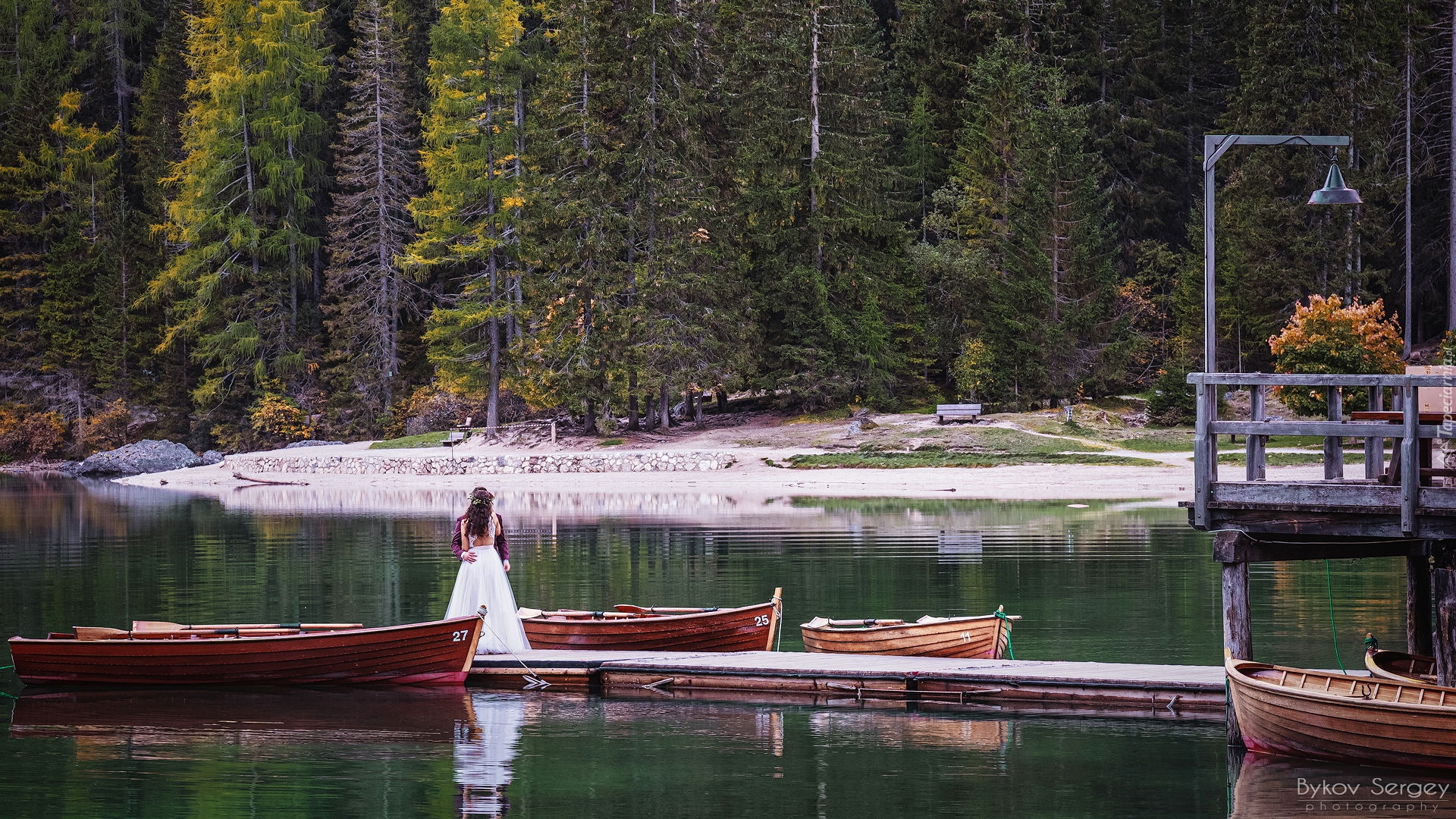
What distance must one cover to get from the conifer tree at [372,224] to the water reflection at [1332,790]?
5363 cm

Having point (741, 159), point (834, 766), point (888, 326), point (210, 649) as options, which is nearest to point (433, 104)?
point (741, 159)

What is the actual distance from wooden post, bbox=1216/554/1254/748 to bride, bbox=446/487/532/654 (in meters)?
7.10

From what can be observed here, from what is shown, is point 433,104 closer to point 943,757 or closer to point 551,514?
point 551,514

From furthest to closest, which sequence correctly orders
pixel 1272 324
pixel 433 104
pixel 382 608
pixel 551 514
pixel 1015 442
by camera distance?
1. pixel 433 104
2. pixel 1272 324
3. pixel 1015 442
4. pixel 551 514
5. pixel 382 608

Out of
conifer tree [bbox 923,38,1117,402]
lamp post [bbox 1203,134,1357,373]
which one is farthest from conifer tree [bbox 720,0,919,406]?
lamp post [bbox 1203,134,1357,373]

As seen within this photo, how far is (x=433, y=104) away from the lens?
201 feet

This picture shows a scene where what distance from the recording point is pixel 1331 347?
40.8 m

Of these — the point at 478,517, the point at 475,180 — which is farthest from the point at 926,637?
the point at 475,180

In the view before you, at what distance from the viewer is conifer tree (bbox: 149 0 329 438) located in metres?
65.3

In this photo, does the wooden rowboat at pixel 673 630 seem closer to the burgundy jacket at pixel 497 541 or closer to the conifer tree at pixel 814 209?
the burgundy jacket at pixel 497 541

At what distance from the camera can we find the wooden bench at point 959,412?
49.0 metres

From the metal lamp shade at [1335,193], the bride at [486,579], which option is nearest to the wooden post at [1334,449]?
the metal lamp shade at [1335,193]

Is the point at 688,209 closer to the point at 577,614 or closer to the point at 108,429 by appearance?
the point at 108,429

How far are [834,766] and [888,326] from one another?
43150mm
